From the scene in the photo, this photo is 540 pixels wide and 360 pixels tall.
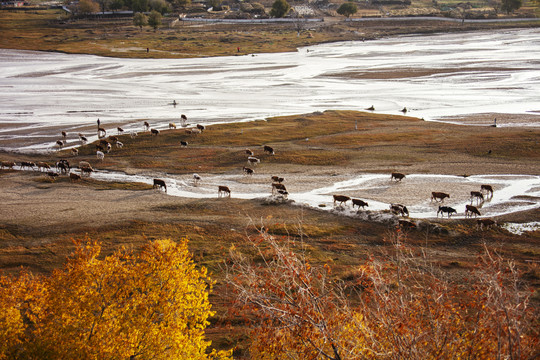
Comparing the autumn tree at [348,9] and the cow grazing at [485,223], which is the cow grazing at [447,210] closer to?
the cow grazing at [485,223]

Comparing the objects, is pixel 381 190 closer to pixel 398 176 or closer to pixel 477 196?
pixel 398 176

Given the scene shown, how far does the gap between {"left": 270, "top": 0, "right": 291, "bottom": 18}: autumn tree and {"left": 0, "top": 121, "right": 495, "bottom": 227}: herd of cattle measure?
13958cm

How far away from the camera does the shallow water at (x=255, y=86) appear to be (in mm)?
70125

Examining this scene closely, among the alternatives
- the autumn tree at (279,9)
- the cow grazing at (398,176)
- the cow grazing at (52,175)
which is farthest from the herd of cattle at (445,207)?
the autumn tree at (279,9)

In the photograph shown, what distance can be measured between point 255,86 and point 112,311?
81730mm

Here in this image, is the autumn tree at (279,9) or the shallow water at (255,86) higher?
the autumn tree at (279,9)

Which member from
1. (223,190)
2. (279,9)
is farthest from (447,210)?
(279,9)

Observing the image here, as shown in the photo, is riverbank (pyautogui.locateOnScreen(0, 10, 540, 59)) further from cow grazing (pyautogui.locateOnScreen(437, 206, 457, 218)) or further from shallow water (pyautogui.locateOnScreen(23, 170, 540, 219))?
cow grazing (pyautogui.locateOnScreen(437, 206, 457, 218))

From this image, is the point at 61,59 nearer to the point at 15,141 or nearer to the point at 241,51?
the point at 241,51

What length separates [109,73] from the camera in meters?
106

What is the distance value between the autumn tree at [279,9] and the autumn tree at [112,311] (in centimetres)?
18845

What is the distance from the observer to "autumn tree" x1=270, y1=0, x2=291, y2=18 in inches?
7530

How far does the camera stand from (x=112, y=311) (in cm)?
1488

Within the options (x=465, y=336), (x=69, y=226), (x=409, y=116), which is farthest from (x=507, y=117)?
(x=465, y=336)
